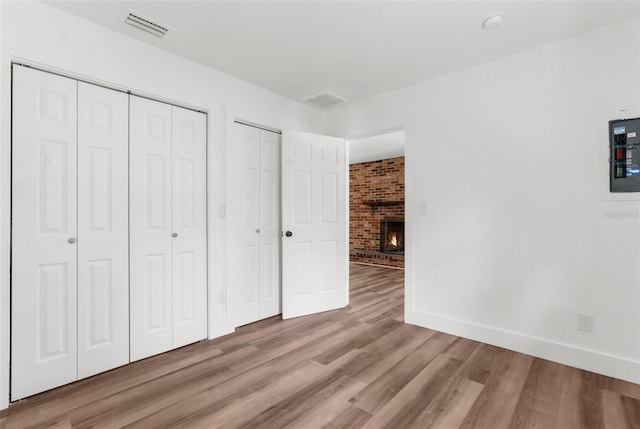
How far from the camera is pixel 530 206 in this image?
2.70 m

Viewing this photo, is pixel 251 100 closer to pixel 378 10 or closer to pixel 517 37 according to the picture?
pixel 378 10

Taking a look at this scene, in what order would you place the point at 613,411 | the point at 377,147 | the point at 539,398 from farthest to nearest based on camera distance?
the point at 377,147, the point at 539,398, the point at 613,411

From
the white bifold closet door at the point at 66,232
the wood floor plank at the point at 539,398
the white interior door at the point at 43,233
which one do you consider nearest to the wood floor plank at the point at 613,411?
the wood floor plank at the point at 539,398

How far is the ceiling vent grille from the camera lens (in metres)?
2.27

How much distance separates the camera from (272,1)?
2.10 m

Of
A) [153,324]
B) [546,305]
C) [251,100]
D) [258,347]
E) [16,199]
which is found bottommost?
[258,347]

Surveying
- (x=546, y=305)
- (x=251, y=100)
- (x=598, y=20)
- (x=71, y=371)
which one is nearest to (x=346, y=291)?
(x=546, y=305)

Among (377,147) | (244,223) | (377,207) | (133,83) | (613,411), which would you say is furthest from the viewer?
(377,207)

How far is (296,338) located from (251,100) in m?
2.45

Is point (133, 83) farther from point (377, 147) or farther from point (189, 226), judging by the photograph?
point (377, 147)

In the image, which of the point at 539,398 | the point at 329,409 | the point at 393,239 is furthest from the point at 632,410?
the point at 393,239

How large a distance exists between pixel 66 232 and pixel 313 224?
2310mm

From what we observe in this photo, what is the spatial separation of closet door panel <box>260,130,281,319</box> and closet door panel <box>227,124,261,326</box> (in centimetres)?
6

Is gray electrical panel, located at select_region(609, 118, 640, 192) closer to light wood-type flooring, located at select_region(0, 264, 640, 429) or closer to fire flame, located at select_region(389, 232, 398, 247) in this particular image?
light wood-type flooring, located at select_region(0, 264, 640, 429)
